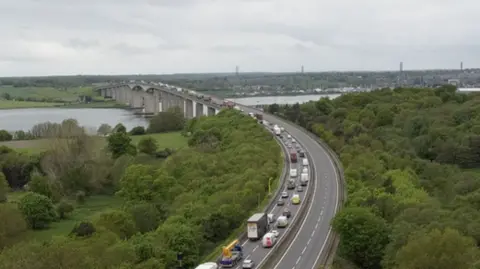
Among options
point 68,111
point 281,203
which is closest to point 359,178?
point 281,203

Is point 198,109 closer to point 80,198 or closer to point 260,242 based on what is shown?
point 80,198

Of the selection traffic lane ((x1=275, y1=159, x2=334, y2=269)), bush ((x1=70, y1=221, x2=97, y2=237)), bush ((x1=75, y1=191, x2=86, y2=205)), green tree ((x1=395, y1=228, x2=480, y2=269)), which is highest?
green tree ((x1=395, y1=228, x2=480, y2=269))

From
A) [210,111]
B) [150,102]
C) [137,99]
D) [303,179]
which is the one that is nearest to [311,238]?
[303,179]

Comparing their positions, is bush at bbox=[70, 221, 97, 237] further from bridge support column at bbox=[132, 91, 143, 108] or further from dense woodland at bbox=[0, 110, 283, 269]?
bridge support column at bbox=[132, 91, 143, 108]

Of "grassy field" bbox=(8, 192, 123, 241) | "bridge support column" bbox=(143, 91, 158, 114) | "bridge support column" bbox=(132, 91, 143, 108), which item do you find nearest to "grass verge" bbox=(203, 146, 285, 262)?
"grassy field" bbox=(8, 192, 123, 241)

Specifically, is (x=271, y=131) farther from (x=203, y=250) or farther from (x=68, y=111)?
(x=68, y=111)
